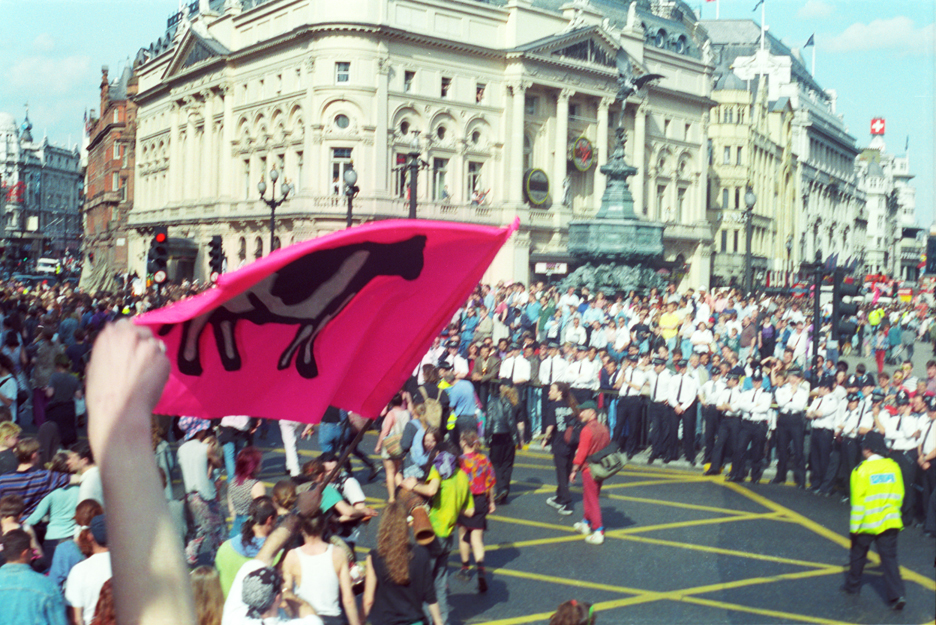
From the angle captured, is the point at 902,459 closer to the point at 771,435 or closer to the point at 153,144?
the point at 771,435

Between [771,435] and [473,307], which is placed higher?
[473,307]

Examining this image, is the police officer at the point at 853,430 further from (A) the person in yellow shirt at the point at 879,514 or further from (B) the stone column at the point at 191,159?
(B) the stone column at the point at 191,159

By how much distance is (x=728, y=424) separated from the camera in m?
16.5

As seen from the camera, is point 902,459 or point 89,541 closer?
point 89,541

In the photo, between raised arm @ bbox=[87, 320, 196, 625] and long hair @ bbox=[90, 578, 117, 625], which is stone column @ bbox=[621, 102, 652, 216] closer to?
long hair @ bbox=[90, 578, 117, 625]

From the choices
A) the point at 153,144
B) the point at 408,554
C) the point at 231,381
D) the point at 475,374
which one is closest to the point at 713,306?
the point at 475,374

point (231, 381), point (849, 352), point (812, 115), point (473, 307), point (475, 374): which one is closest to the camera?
point (231, 381)

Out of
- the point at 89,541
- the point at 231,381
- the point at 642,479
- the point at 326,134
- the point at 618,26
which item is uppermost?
the point at 618,26

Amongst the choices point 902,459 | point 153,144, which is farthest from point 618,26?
point 902,459

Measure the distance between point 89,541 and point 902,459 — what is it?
1083cm

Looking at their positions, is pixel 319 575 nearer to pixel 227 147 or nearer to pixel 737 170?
pixel 227 147

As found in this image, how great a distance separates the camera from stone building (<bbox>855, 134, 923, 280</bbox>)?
160375mm

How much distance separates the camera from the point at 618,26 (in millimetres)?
68438

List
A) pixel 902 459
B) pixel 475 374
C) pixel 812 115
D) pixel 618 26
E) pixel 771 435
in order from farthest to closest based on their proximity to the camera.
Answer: pixel 812 115 < pixel 618 26 < pixel 475 374 < pixel 771 435 < pixel 902 459
